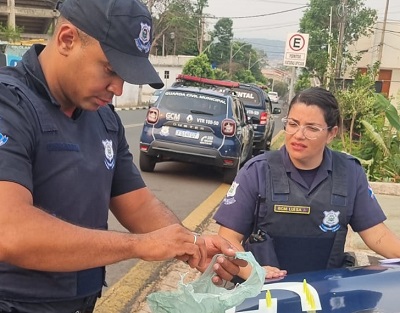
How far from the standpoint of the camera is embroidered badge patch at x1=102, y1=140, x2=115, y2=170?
1645 millimetres

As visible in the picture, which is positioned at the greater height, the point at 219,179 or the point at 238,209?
the point at 238,209

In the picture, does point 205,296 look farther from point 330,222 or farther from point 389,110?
point 389,110

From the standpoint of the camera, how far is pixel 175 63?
49719mm

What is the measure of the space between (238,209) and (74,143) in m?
1.09

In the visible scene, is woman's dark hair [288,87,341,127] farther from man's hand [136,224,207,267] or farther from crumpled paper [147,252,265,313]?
man's hand [136,224,207,267]

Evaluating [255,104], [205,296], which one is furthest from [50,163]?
[255,104]

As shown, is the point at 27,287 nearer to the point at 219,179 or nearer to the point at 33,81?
the point at 33,81

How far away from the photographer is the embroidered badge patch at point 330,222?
2.37 metres

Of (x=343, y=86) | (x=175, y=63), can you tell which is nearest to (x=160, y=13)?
(x=175, y=63)

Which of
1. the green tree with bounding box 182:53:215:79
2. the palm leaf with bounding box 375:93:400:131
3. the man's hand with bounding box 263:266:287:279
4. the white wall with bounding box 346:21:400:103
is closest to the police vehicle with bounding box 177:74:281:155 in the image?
the palm leaf with bounding box 375:93:400:131

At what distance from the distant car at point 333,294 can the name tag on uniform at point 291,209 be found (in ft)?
1.40

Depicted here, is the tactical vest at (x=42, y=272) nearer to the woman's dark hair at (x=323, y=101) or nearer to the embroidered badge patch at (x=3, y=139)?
the embroidered badge patch at (x=3, y=139)

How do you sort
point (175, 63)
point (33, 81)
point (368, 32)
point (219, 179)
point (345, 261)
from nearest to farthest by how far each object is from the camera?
1. point (33, 81)
2. point (345, 261)
3. point (219, 179)
4. point (368, 32)
5. point (175, 63)

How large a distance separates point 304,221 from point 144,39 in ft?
4.08
